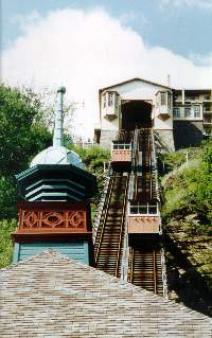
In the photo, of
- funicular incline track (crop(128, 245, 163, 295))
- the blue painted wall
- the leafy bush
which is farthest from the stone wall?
the blue painted wall

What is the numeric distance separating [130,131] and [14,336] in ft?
174

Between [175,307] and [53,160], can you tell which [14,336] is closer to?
[175,307]

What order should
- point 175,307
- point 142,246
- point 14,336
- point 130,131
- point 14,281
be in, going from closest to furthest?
point 14,336, point 175,307, point 14,281, point 142,246, point 130,131

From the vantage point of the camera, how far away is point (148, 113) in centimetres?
6731

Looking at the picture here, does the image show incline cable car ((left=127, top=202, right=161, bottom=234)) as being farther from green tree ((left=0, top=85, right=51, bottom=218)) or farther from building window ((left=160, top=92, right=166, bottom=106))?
building window ((left=160, top=92, right=166, bottom=106))

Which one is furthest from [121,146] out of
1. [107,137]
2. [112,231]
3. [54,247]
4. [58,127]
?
[54,247]

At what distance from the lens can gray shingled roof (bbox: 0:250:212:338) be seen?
1009 centimetres

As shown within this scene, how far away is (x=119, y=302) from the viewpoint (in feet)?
35.8

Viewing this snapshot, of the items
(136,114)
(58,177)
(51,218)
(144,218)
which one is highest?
(136,114)

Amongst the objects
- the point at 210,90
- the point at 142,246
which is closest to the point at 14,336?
the point at 142,246

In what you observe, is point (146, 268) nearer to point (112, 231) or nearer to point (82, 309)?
point (112, 231)

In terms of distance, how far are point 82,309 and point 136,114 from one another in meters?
56.5

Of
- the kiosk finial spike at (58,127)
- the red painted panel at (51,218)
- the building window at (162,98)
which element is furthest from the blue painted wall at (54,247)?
the building window at (162,98)

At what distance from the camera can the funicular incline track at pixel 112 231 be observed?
98.8 feet
